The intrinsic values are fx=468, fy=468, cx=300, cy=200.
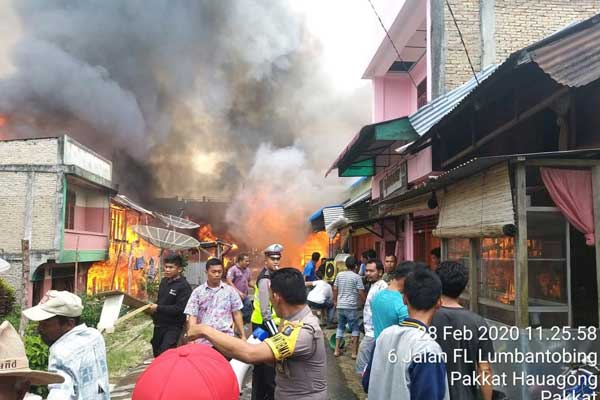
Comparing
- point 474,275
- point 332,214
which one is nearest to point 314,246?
point 332,214

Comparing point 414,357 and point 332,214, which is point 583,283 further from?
point 332,214

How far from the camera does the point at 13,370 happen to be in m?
1.83

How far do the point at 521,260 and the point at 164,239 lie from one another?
12563 millimetres

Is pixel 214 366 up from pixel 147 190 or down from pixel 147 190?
down

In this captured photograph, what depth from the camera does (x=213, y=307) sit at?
5062 mm

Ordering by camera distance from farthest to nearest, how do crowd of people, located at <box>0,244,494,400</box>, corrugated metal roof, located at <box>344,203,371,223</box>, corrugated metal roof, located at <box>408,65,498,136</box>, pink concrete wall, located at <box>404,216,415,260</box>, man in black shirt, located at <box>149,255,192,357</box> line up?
corrugated metal roof, located at <box>344,203,371,223</box>, pink concrete wall, located at <box>404,216,415,260</box>, corrugated metal roof, located at <box>408,65,498,136</box>, man in black shirt, located at <box>149,255,192,357</box>, crowd of people, located at <box>0,244,494,400</box>

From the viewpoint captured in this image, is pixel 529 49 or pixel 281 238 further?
pixel 281 238

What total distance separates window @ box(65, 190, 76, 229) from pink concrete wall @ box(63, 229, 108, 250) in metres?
0.57

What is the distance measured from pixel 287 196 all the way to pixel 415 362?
67.6 feet

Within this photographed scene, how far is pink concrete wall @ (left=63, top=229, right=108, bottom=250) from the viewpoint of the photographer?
15.5 metres

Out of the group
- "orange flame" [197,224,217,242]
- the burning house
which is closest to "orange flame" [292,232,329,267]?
the burning house

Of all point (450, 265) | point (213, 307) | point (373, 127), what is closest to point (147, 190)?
point (373, 127)

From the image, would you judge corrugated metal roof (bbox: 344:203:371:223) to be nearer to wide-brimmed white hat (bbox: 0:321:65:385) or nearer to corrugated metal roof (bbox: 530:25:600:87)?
corrugated metal roof (bbox: 530:25:600:87)

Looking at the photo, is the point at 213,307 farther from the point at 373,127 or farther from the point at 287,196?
the point at 287,196
